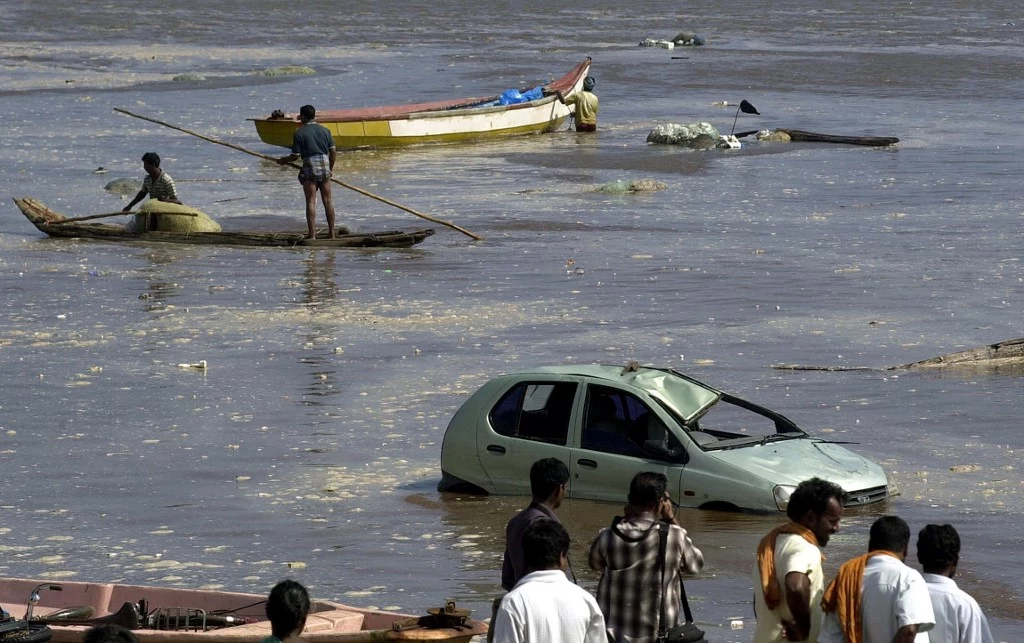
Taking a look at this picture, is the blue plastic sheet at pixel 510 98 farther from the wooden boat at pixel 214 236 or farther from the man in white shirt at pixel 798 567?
the man in white shirt at pixel 798 567

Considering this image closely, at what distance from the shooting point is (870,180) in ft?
108

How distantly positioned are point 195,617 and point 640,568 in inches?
104

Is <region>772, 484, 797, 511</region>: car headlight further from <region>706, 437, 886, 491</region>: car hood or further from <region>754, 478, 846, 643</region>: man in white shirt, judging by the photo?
<region>754, 478, 846, 643</region>: man in white shirt

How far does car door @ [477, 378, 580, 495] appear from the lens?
12.7 m

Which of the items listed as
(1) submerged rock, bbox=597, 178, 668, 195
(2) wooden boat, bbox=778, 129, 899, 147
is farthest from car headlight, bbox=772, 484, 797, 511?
(2) wooden boat, bbox=778, 129, 899, 147

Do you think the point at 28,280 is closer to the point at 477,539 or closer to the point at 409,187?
the point at 409,187

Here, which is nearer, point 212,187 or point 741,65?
point 212,187

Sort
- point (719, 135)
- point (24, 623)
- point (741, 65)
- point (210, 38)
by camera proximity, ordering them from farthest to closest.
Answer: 1. point (210, 38)
2. point (741, 65)
3. point (719, 135)
4. point (24, 623)

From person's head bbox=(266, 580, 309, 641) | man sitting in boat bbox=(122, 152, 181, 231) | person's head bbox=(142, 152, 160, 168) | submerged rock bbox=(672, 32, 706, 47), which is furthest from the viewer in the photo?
submerged rock bbox=(672, 32, 706, 47)

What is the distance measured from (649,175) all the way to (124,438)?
20544mm

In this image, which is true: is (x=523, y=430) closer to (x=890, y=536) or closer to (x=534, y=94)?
(x=890, y=536)

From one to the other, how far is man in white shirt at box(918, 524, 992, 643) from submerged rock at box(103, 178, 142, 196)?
26.9m

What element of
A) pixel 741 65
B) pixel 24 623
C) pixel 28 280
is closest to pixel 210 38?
pixel 741 65

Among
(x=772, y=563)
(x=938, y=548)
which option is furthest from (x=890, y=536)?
(x=772, y=563)
